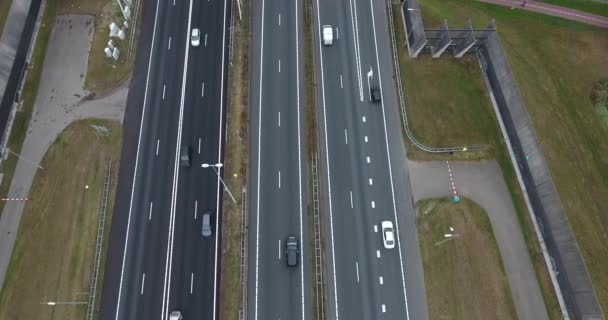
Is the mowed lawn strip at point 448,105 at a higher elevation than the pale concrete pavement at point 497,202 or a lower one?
higher

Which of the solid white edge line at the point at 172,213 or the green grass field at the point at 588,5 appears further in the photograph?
the green grass field at the point at 588,5

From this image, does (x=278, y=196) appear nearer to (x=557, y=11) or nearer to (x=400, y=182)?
(x=400, y=182)

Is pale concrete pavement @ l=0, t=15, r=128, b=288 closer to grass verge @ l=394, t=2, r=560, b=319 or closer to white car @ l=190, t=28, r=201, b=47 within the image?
white car @ l=190, t=28, r=201, b=47

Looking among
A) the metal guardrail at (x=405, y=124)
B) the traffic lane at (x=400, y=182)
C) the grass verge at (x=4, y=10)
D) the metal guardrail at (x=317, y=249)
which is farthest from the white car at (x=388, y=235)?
the grass verge at (x=4, y=10)

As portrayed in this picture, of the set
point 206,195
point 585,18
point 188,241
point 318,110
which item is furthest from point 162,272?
point 585,18

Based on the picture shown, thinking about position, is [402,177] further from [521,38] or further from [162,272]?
[162,272]

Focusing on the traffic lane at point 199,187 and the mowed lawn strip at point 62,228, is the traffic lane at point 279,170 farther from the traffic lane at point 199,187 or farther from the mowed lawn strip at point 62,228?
the mowed lawn strip at point 62,228
